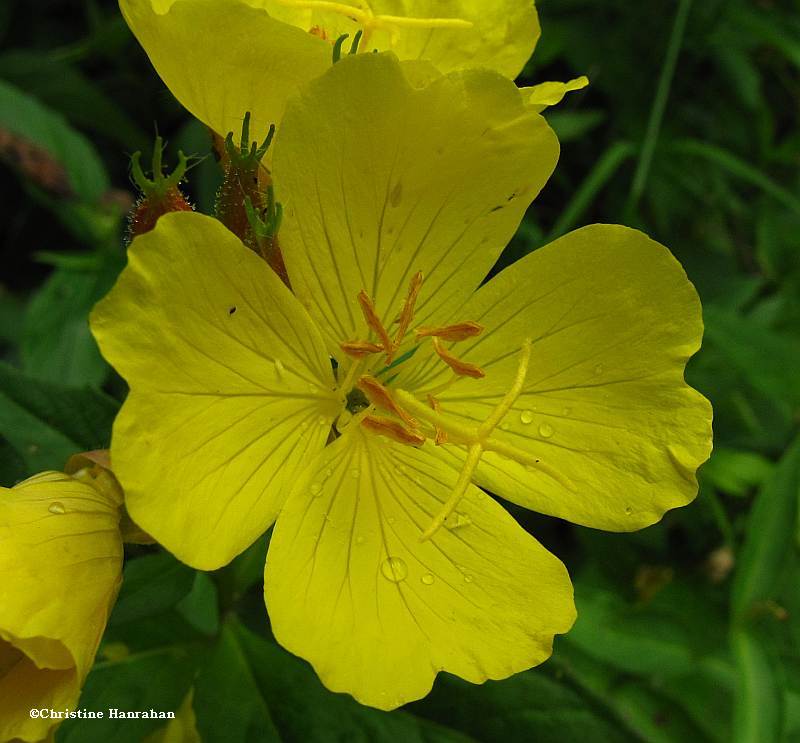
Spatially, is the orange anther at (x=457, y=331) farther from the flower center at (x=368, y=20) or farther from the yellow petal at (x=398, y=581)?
the flower center at (x=368, y=20)

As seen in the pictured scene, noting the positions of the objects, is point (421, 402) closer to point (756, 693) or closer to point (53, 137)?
point (756, 693)

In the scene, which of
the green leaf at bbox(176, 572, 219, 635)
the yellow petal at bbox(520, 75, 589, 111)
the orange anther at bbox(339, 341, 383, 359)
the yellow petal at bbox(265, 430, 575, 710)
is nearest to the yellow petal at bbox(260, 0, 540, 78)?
the yellow petal at bbox(520, 75, 589, 111)

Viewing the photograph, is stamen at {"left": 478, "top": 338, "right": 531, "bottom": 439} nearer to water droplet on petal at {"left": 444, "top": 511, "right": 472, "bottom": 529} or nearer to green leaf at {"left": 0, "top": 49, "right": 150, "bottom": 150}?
water droplet on petal at {"left": 444, "top": 511, "right": 472, "bottom": 529}

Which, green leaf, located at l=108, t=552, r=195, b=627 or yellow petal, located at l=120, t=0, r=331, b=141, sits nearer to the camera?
yellow petal, located at l=120, t=0, r=331, b=141

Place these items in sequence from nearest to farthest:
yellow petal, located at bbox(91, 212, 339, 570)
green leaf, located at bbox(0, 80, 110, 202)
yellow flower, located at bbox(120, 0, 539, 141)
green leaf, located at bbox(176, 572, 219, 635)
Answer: yellow petal, located at bbox(91, 212, 339, 570) < yellow flower, located at bbox(120, 0, 539, 141) < green leaf, located at bbox(176, 572, 219, 635) < green leaf, located at bbox(0, 80, 110, 202)

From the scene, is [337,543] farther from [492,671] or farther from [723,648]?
[723,648]
